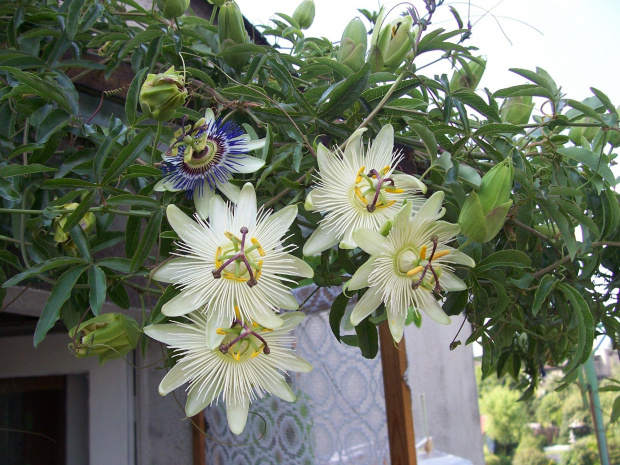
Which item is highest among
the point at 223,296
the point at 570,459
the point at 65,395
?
the point at 223,296

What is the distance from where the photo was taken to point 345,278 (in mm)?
663

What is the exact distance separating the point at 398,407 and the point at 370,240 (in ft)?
3.05

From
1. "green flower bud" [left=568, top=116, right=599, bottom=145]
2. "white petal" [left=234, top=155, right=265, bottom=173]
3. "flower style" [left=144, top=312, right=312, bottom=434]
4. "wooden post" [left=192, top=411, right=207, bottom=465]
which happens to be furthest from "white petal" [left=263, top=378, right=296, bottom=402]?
"wooden post" [left=192, top=411, right=207, bottom=465]

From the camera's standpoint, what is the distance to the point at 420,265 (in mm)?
521

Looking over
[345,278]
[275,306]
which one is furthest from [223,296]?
[345,278]

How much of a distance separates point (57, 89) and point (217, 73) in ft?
0.70

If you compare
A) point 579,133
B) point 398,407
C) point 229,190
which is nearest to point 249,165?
point 229,190

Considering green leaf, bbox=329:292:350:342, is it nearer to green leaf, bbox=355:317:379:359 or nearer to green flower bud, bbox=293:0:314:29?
green leaf, bbox=355:317:379:359

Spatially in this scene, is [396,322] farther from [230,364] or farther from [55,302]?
[55,302]

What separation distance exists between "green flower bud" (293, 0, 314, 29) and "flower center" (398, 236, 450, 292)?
73 cm

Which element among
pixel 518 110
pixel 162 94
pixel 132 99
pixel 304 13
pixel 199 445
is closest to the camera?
pixel 162 94

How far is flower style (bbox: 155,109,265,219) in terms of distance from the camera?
58cm

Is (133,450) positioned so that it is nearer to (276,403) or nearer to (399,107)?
(276,403)

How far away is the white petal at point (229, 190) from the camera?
57 centimetres
